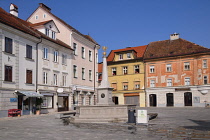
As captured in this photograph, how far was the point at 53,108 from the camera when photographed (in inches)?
1228

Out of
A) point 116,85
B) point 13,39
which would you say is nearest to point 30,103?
point 13,39

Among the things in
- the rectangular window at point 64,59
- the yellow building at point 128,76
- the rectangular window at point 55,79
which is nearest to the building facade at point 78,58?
the rectangular window at point 64,59

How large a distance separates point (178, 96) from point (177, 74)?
4.06 metres

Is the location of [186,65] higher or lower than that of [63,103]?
higher

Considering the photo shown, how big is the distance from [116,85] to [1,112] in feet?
101

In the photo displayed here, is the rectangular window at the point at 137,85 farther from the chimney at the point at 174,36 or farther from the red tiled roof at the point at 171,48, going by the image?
the chimney at the point at 174,36

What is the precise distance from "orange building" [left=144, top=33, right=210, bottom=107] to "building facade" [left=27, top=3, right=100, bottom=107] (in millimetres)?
12809

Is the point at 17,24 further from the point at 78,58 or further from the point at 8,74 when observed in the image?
the point at 78,58

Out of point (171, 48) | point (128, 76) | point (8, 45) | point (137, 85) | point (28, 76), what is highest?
point (171, 48)

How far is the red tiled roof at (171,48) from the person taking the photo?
44.8 m

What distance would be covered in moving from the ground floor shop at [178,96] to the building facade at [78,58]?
12672 millimetres

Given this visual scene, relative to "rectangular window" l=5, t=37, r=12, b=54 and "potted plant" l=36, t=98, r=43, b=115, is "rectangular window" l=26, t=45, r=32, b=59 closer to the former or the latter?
"rectangular window" l=5, t=37, r=12, b=54

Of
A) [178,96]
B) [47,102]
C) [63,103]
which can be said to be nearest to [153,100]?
[178,96]

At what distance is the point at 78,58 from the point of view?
1476 inches
